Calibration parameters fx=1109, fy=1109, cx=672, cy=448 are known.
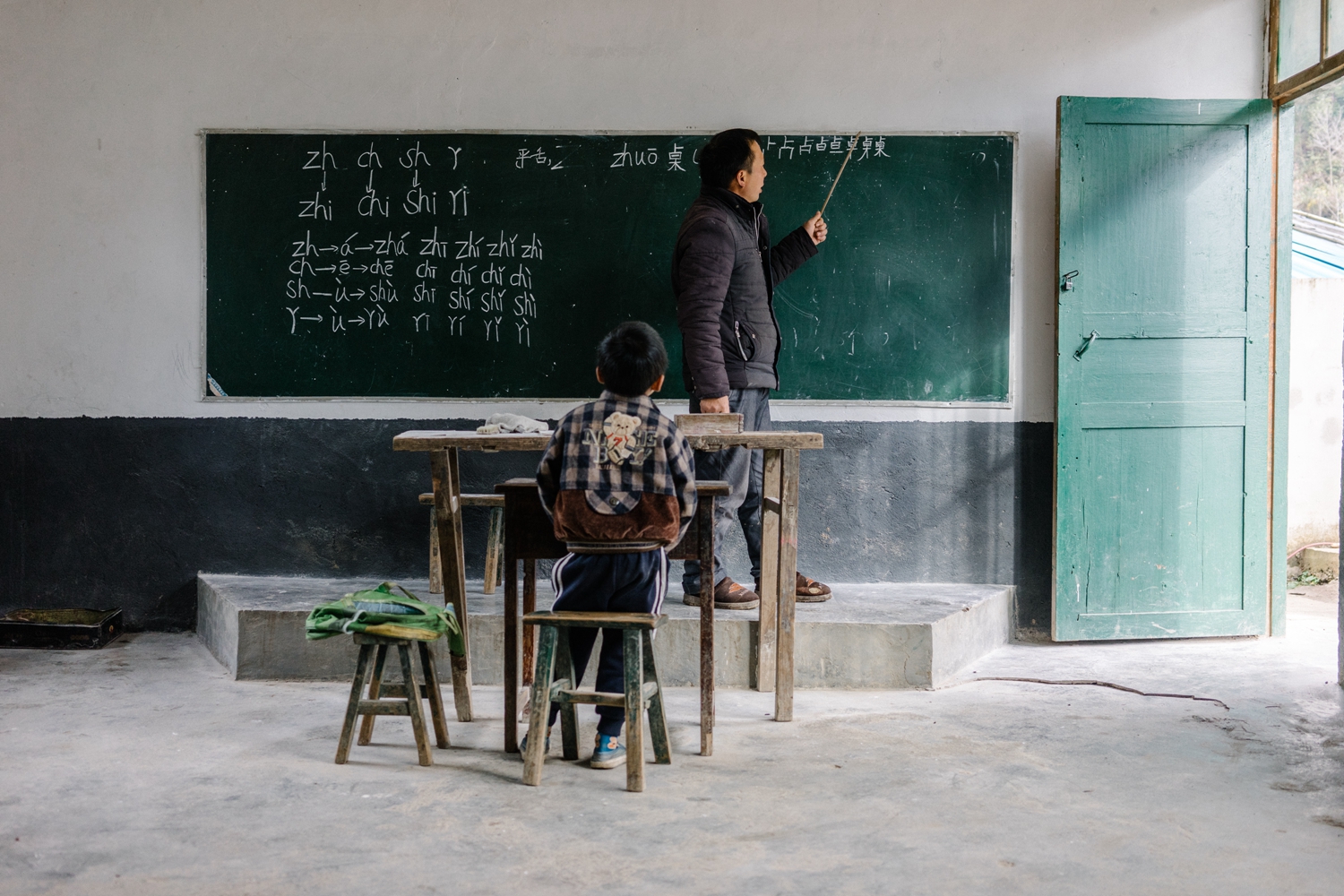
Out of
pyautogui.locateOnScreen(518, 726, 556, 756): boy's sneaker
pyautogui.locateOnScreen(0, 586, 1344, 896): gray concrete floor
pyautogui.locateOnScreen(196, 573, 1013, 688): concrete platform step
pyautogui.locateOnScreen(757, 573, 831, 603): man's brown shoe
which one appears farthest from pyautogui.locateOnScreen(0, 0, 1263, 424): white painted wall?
pyautogui.locateOnScreen(518, 726, 556, 756): boy's sneaker

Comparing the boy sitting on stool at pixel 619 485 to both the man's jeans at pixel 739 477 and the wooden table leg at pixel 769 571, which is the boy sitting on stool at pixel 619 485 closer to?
the wooden table leg at pixel 769 571

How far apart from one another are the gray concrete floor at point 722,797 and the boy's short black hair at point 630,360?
1.15 m

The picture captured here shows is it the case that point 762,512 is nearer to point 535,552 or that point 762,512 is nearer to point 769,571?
point 769,571

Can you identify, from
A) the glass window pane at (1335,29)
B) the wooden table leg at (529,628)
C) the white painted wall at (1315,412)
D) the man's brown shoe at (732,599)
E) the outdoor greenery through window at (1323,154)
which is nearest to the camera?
the wooden table leg at (529,628)

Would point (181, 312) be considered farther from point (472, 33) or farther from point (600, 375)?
point (600, 375)

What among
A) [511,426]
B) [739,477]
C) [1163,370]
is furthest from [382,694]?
[1163,370]

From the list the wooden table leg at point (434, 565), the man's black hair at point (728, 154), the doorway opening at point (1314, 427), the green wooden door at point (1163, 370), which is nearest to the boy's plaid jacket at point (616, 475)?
the man's black hair at point (728, 154)

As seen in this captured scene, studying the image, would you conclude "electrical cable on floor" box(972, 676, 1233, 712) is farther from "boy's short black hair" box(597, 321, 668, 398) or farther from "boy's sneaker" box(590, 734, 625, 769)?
"boy's short black hair" box(597, 321, 668, 398)

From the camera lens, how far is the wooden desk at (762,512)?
3.63 meters

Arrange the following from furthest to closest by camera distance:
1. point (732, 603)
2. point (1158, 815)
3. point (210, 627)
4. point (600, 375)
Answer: point (210, 627) < point (732, 603) < point (600, 375) < point (1158, 815)

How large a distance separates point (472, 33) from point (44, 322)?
2.39 meters

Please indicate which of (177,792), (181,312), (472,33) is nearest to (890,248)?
(472,33)

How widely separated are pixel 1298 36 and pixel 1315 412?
3945 mm

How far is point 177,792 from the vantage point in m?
3.08
